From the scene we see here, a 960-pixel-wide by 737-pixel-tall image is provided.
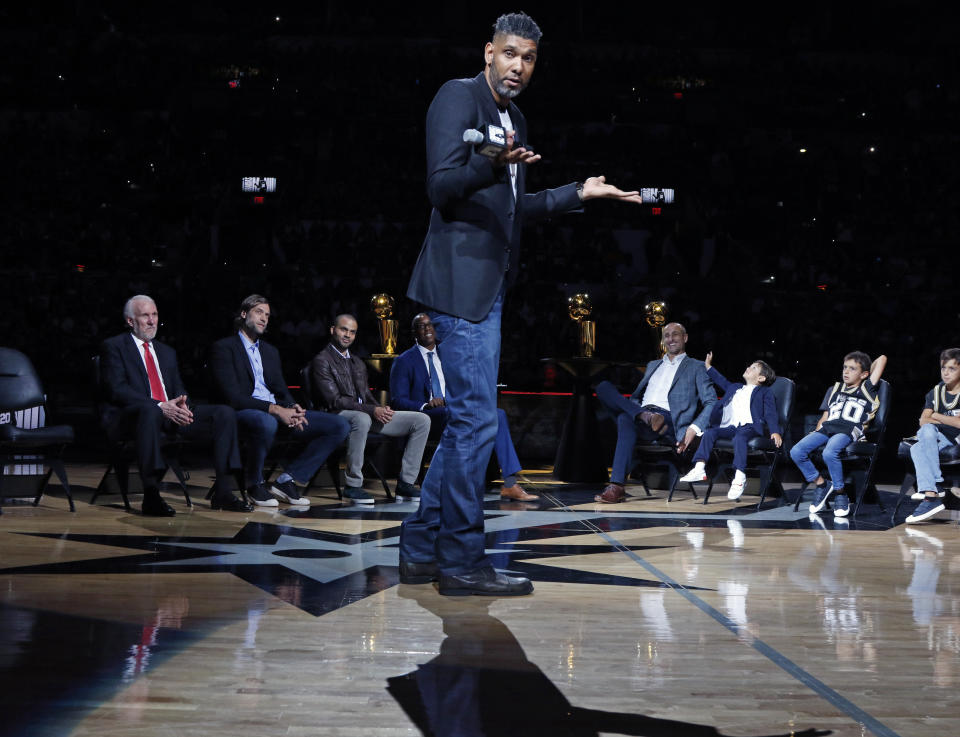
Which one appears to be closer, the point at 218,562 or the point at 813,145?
the point at 218,562

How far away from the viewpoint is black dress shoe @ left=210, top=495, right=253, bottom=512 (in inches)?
205

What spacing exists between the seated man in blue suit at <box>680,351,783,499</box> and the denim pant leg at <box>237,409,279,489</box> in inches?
97.8

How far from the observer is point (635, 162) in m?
17.1

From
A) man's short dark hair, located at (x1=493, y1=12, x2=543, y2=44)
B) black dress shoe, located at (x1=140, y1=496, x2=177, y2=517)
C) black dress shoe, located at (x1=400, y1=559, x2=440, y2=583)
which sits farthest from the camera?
black dress shoe, located at (x1=140, y1=496, x2=177, y2=517)

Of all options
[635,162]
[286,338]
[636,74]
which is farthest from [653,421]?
[636,74]

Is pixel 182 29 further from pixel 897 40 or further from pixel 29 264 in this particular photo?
pixel 897 40

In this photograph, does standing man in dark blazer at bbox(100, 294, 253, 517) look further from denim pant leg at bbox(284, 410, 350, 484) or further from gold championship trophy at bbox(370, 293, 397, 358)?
gold championship trophy at bbox(370, 293, 397, 358)

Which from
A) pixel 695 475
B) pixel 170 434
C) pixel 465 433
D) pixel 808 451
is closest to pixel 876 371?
pixel 808 451

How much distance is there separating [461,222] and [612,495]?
3.40 meters

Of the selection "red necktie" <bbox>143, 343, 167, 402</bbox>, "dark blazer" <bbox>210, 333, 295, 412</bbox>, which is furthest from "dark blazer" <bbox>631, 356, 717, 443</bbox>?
"red necktie" <bbox>143, 343, 167, 402</bbox>

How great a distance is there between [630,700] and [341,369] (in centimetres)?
455

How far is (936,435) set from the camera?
5621 mm

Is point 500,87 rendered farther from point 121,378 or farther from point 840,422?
point 840,422

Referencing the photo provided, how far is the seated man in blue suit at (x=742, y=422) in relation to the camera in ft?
20.5
